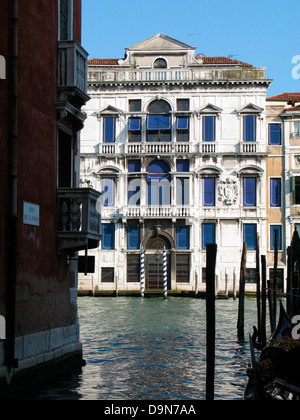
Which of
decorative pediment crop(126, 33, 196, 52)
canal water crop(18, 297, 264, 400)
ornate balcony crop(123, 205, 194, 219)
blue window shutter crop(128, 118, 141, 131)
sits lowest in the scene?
canal water crop(18, 297, 264, 400)

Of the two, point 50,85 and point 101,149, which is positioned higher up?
point 101,149

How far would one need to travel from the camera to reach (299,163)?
27906 millimetres

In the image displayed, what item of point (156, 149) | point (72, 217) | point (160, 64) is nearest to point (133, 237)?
point (156, 149)

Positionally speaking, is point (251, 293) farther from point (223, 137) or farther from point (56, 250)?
point (56, 250)

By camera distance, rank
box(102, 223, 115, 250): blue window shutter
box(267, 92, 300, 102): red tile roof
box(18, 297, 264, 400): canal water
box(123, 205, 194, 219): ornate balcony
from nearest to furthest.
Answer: box(18, 297, 264, 400): canal water, box(123, 205, 194, 219): ornate balcony, box(102, 223, 115, 250): blue window shutter, box(267, 92, 300, 102): red tile roof

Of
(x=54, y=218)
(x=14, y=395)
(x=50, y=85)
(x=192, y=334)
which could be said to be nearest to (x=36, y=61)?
(x=50, y=85)

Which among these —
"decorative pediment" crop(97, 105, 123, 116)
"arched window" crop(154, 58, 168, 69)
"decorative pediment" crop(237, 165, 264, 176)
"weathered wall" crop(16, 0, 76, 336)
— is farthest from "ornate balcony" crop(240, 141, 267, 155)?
"weathered wall" crop(16, 0, 76, 336)

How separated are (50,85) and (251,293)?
20.2 metres

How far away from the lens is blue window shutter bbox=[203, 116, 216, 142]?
28109 mm

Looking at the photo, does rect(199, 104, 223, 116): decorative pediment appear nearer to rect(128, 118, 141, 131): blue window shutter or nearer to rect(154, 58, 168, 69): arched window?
rect(154, 58, 168, 69): arched window

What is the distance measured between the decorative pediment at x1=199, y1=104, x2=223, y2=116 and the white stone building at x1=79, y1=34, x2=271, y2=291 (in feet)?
0.13

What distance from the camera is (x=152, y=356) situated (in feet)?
38.8

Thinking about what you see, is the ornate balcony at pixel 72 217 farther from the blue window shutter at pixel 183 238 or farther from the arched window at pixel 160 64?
the arched window at pixel 160 64

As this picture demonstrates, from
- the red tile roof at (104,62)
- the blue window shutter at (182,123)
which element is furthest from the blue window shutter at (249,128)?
the red tile roof at (104,62)
